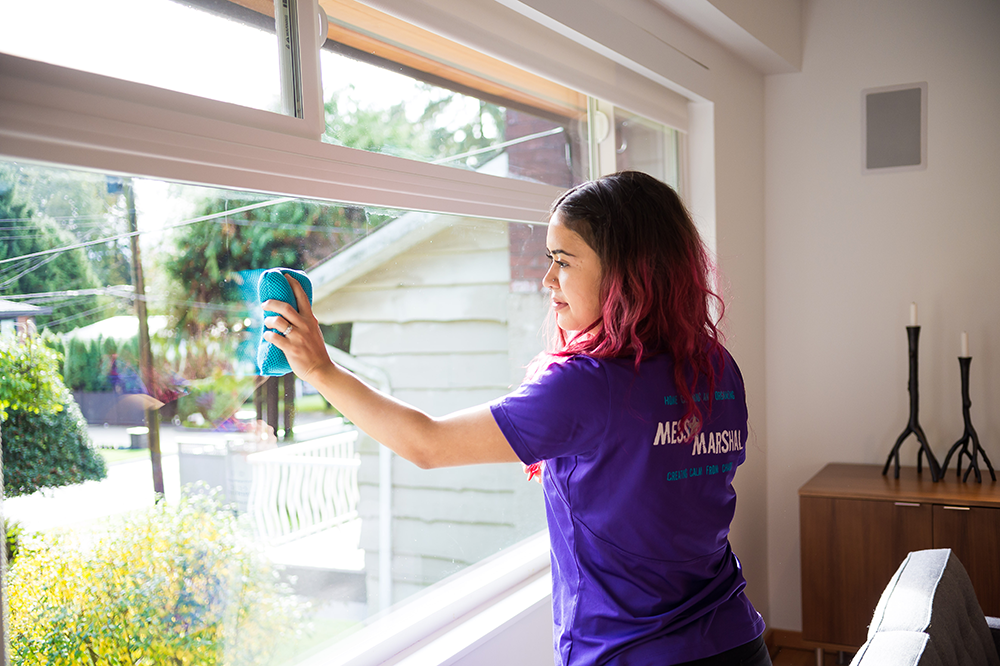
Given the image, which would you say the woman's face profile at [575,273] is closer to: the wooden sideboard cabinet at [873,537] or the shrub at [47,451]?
the shrub at [47,451]

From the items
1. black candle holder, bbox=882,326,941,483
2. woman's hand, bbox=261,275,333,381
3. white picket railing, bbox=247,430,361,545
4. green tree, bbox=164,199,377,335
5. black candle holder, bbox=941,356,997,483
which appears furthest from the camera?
black candle holder, bbox=882,326,941,483

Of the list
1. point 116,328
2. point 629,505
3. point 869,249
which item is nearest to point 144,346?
point 116,328


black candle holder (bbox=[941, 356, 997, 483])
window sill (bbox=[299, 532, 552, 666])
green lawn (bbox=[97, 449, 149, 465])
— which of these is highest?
green lawn (bbox=[97, 449, 149, 465])

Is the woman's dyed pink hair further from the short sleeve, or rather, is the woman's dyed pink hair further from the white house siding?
Answer: the white house siding

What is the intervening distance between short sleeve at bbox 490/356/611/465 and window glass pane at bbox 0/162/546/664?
0.62 m

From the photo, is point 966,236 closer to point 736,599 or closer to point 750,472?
point 750,472

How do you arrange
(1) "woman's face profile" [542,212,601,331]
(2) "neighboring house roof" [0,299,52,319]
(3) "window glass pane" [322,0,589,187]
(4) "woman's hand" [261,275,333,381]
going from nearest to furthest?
(2) "neighboring house roof" [0,299,52,319]
(4) "woman's hand" [261,275,333,381]
(1) "woman's face profile" [542,212,601,331]
(3) "window glass pane" [322,0,589,187]

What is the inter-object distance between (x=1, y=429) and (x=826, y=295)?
348cm

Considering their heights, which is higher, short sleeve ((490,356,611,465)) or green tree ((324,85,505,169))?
green tree ((324,85,505,169))

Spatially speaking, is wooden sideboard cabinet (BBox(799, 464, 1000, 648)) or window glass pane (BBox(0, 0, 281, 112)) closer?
window glass pane (BBox(0, 0, 281, 112))

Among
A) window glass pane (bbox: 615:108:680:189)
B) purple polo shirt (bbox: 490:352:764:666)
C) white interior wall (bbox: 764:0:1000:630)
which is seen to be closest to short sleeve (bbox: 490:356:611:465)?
purple polo shirt (bbox: 490:352:764:666)

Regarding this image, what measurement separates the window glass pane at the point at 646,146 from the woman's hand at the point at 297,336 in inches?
75.2

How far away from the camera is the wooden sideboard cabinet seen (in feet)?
10.2

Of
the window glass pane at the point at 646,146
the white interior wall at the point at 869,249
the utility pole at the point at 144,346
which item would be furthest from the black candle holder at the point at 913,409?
the utility pole at the point at 144,346
